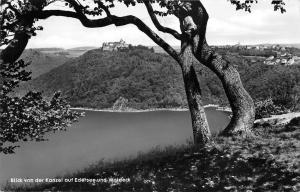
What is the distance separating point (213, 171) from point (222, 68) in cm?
443

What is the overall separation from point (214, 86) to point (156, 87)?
3102cm

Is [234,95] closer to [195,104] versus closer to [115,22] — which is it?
[195,104]

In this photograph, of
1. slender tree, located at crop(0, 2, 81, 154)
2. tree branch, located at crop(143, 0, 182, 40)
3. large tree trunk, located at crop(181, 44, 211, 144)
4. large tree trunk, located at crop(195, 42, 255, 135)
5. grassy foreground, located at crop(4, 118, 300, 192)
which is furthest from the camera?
tree branch, located at crop(143, 0, 182, 40)

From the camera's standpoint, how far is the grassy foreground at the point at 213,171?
6793 millimetres

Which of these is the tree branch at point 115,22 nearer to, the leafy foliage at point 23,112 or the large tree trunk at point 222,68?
the large tree trunk at point 222,68

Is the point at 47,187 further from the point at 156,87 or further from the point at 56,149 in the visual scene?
the point at 156,87

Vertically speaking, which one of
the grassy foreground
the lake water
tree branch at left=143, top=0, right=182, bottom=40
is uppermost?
tree branch at left=143, top=0, right=182, bottom=40

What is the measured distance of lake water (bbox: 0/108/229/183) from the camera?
2810 inches

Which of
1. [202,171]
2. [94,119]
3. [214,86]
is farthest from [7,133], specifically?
[214,86]

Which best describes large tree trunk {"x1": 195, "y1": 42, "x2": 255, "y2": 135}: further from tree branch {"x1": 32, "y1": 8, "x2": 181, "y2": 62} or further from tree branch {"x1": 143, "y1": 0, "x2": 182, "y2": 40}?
tree branch {"x1": 32, "y1": 8, "x2": 181, "y2": 62}

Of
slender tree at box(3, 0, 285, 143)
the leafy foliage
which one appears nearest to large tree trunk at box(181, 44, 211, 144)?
slender tree at box(3, 0, 285, 143)

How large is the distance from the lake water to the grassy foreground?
4574cm

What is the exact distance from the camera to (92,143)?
92.8m

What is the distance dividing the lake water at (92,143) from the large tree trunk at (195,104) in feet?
145
